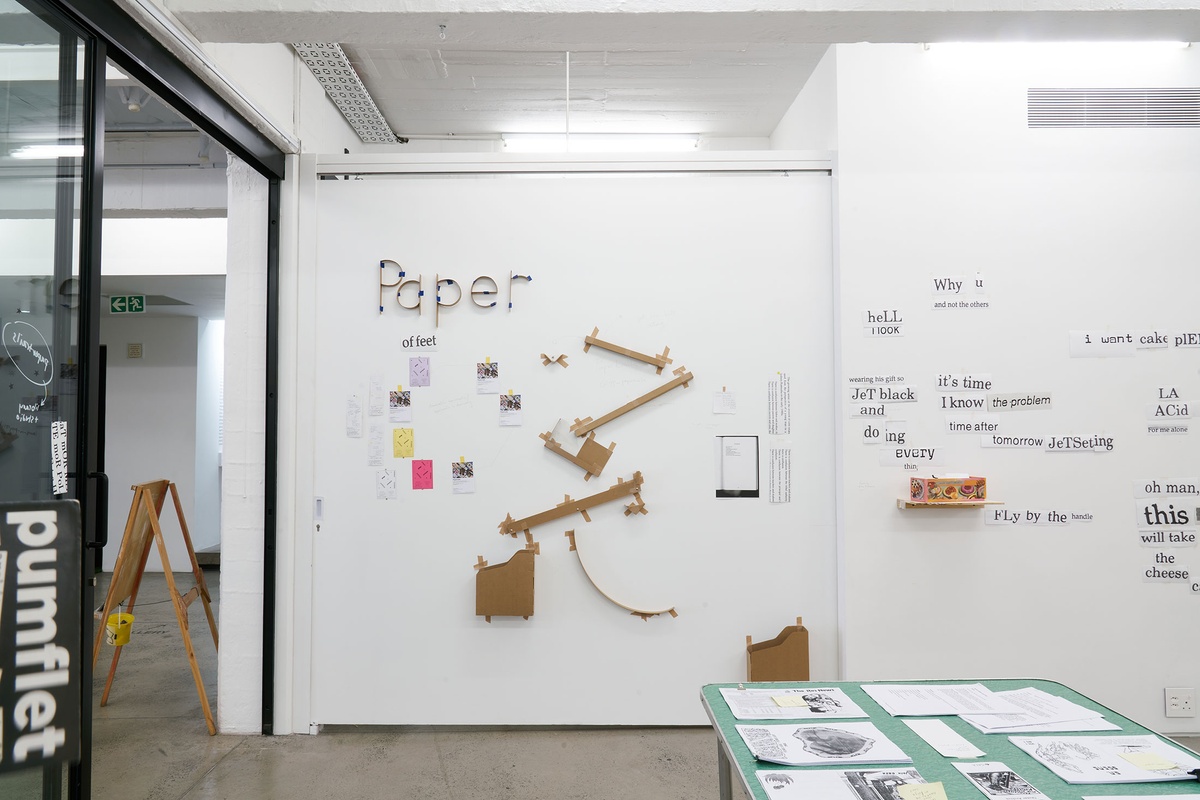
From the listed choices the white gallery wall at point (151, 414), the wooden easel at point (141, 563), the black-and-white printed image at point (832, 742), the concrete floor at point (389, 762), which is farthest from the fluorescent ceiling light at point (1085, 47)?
the white gallery wall at point (151, 414)

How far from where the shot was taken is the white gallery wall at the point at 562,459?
3008mm

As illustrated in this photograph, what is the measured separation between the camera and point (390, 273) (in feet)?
10.1

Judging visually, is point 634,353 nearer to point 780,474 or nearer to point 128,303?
point 780,474

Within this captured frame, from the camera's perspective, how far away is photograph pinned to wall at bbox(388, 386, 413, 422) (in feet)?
9.99

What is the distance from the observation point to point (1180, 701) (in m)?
2.83

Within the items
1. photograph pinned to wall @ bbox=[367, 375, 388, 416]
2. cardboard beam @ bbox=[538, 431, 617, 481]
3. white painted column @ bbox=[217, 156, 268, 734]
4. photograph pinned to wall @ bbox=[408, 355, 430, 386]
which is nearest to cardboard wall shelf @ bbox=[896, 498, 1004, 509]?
cardboard beam @ bbox=[538, 431, 617, 481]

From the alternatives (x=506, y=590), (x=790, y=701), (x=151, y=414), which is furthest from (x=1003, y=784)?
(x=151, y=414)

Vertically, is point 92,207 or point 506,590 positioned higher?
point 92,207

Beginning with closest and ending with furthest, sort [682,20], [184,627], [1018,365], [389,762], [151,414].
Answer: [682,20], [389,762], [1018,365], [184,627], [151,414]

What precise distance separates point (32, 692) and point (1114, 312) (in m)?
3.82

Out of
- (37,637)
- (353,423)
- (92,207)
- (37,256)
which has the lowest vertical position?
(37,637)

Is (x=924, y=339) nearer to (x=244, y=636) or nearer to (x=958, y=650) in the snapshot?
(x=958, y=650)

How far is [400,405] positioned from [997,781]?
251 centimetres

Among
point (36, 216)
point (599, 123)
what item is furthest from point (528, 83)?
point (36, 216)
